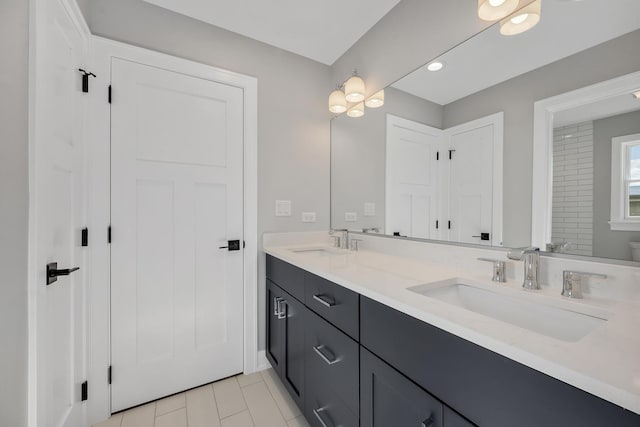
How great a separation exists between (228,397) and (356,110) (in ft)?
7.00

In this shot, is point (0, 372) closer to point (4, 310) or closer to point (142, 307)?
point (4, 310)

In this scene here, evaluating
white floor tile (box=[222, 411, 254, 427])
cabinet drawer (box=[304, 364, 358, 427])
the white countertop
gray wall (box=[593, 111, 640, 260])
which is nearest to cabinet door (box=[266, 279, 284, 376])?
white floor tile (box=[222, 411, 254, 427])

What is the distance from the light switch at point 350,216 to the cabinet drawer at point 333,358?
36.6 inches

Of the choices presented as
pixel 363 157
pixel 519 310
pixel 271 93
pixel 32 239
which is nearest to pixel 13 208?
pixel 32 239

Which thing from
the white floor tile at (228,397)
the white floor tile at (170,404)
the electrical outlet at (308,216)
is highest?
the electrical outlet at (308,216)

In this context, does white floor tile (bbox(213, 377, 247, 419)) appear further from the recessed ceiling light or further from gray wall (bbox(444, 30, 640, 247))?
the recessed ceiling light

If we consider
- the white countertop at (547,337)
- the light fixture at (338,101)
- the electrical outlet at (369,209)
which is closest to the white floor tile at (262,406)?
the white countertop at (547,337)

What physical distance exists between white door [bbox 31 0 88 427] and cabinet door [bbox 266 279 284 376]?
1.01 meters

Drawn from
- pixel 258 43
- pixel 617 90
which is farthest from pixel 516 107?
pixel 258 43

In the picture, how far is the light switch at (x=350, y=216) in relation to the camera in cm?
204

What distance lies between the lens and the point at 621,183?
861 millimetres

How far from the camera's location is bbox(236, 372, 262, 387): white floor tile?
5.81 ft

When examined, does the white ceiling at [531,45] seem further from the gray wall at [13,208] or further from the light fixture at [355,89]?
the gray wall at [13,208]

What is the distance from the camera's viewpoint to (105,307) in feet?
4.85
